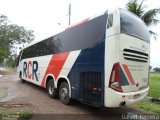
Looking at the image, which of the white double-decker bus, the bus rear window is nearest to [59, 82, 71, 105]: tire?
the white double-decker bus

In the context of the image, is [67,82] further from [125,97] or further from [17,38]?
[17,38]

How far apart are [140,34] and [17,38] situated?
3576 cm

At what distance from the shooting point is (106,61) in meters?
6.78

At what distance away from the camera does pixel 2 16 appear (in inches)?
1593

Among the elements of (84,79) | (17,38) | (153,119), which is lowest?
(153,119)

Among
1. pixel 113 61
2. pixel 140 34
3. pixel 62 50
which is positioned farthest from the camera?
pixel 62 50

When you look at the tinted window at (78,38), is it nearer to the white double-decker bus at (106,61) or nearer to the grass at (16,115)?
the white double-decker bus at (106,61)

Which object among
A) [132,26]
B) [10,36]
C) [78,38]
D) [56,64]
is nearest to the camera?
[132,26]

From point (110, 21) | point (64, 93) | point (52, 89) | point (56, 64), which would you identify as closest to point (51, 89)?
point (52, 89)

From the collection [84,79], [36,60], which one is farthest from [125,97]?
[36,60]

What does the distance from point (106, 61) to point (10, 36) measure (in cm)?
3573

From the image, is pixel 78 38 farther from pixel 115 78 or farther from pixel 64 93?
pixel 115 78

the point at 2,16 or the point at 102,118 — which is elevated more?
the point at 2,16

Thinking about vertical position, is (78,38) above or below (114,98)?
above
